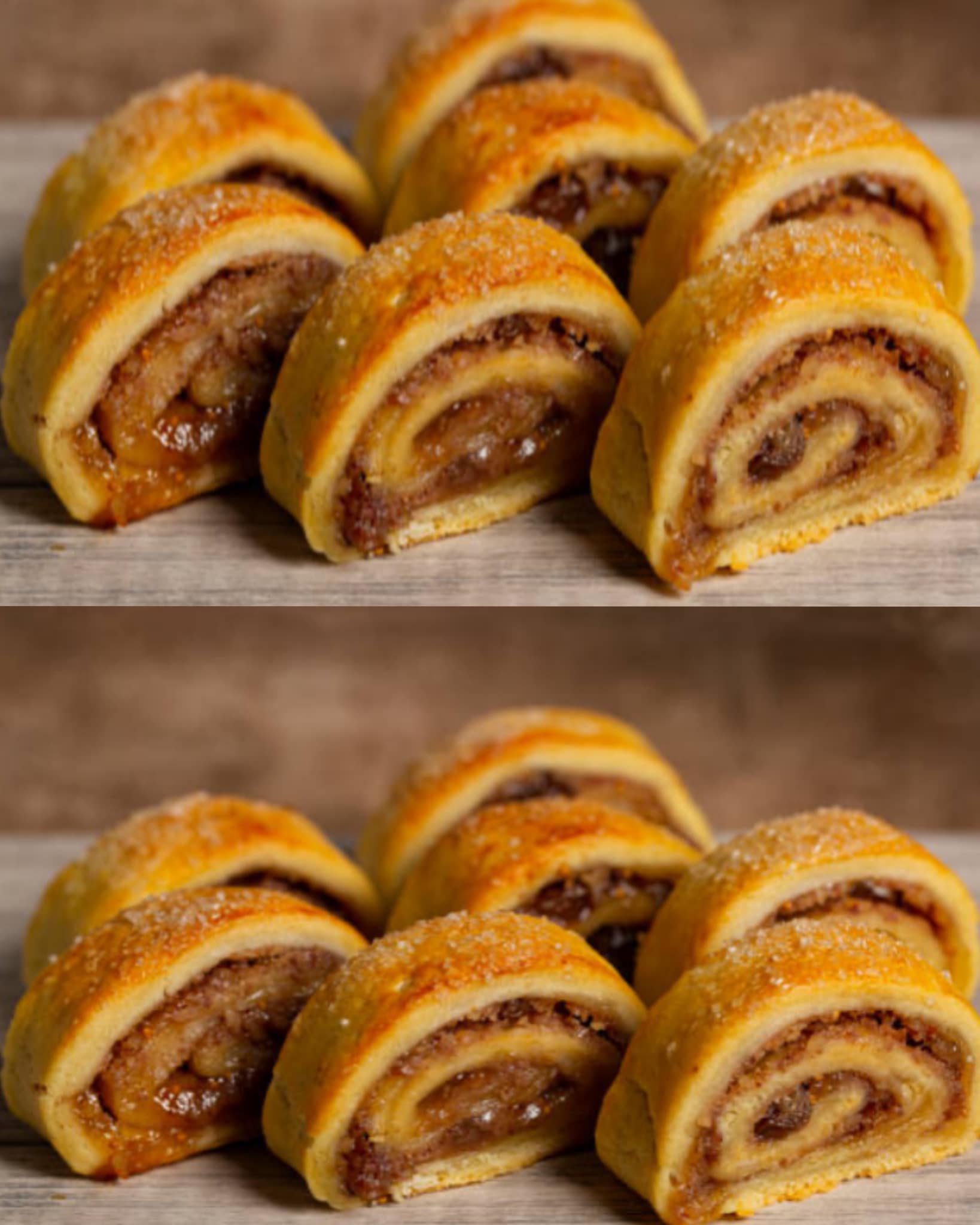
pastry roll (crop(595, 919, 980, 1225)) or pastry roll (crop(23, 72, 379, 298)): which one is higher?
pastry roll (crop(23, 72, 379, 298))

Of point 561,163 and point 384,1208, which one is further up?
→ point 561,163

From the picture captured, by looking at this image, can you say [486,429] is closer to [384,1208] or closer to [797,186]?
[797,186]

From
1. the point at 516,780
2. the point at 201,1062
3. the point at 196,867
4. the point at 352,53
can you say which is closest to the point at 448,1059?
the point at 201,1062

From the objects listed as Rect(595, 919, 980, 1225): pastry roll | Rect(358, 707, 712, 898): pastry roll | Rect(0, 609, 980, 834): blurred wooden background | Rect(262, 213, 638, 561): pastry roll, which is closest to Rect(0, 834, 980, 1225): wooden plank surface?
Rect(595, 919, 980, 1225): pastry roll

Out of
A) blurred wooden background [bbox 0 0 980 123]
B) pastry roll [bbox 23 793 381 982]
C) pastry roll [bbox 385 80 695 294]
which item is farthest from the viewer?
blurred wooden background [bbox 0 0 980 123]

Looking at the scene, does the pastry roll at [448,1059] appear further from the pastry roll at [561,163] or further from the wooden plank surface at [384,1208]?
the pastry roll at [561,163]

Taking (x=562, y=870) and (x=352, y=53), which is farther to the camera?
(x=352, y=53)

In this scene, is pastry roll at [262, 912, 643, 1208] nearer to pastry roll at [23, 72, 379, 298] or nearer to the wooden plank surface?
the wooden plank surface
